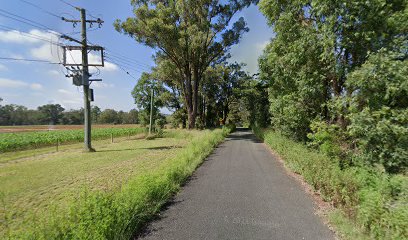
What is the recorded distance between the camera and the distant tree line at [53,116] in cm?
9481

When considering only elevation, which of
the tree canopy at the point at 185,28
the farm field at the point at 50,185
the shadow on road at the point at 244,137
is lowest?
the farm field at the point at 50,185

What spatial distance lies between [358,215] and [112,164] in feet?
35.8

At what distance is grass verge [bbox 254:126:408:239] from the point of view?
3.13m

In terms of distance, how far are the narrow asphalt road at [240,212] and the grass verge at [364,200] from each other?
457mm

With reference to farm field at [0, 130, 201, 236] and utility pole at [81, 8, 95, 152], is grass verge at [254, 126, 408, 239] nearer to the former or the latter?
farm field at [0, 130, 201, 236]

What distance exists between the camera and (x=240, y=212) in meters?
4.84

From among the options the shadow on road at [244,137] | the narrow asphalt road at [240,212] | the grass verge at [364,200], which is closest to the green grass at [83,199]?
the narrow asphalt road at [240,212]

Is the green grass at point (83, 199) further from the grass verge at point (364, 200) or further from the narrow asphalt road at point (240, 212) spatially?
the grass verge at point (364, 200)

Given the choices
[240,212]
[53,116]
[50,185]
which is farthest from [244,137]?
[53,116]

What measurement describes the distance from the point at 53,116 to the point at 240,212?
130327 mm

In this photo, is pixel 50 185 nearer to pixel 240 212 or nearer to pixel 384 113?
pixel 240 212

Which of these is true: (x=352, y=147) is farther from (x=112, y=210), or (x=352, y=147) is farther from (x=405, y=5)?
(x=112, y=210)

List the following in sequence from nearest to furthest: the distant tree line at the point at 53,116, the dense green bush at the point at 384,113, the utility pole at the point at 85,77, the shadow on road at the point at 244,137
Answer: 1. the dense green bush at the point at 384,113
2. the utility pole at the point at 85,77
3. the shadow on road at the point at 244,137
4. the distant tree line at the point at 53,116

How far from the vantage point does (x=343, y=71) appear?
704cm
